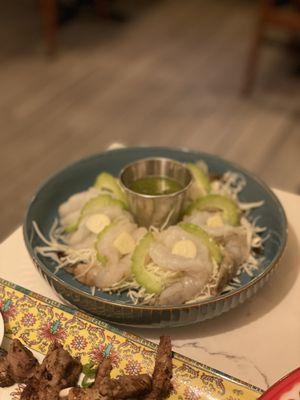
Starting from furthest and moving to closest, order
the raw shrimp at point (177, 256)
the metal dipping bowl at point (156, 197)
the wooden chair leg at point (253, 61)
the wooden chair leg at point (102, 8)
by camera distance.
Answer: the wooden chair leg at point (102, 8) < the wooden chair leg at point (253, 61) < the metal dipping bowl at point (156, 197) < the raw shrimp at point (177, 256)

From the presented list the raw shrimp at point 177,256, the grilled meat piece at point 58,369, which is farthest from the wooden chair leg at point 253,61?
the grilled meat piece at point 58,369

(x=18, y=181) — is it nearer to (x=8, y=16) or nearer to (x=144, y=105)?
(x=144, y=105)

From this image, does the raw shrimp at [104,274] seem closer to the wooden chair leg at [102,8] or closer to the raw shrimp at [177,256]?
the raw shrimp at [177,256]

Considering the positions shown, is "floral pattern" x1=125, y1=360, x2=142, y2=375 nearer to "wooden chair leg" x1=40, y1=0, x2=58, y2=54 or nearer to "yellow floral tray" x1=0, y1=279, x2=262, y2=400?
"yellow floral tray" x1=0, y1=279, x2=262, y2=400

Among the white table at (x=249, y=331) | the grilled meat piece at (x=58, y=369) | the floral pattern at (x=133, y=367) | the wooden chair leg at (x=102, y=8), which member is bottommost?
the wooden chair leg at (x=102, y=8)

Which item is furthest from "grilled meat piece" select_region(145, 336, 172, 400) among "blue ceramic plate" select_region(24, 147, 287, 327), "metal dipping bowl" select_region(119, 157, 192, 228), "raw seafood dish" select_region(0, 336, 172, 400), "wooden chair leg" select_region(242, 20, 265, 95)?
"wooden chair leg" select_region(242, 20, 265, 95)

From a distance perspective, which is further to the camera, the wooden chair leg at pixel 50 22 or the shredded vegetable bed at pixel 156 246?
the wooden chair leg at pixel 50 22

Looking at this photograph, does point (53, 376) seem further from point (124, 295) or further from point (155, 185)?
point (155, 185)

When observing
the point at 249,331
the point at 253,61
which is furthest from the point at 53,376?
the point at 253,61
